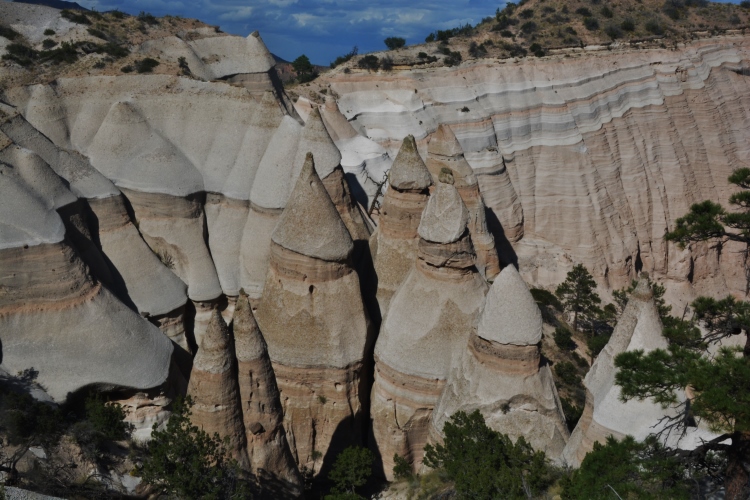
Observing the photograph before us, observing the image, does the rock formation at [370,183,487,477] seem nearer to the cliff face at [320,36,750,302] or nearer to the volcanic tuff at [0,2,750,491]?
the volcanic tuff at [0,2,750,491]

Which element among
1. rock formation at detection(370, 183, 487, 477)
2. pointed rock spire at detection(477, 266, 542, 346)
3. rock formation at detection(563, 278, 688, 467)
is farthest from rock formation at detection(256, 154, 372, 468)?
rock formation at detection(563, 278, 688, 467)

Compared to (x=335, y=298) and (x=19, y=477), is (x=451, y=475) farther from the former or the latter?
(x=19, y=477)

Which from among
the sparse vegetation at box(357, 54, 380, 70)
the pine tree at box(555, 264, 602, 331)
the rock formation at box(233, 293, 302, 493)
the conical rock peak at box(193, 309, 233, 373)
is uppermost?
the sparse vegetation at box(357, 54, 380, 70)

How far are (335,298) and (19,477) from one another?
7139 mm

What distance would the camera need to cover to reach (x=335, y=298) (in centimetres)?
1488

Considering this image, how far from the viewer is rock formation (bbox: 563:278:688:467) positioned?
1063 centimetres

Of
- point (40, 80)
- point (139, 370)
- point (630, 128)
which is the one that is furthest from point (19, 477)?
point (630, 128)

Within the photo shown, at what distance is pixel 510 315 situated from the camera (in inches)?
480

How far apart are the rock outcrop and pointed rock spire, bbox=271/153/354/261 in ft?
20.0

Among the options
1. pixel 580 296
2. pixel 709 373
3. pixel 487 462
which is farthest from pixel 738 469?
pixel 580 296

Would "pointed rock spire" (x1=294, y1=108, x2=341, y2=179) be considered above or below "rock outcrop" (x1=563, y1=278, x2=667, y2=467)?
above

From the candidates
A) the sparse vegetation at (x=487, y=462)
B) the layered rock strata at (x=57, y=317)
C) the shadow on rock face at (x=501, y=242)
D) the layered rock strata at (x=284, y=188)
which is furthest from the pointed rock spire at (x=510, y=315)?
the shadow on rock face at (x=501, y=242)

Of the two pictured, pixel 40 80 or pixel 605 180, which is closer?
pixel 40 80

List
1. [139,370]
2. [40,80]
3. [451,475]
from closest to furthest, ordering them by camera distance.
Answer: [451,475]
[139,370]
[40,80]
